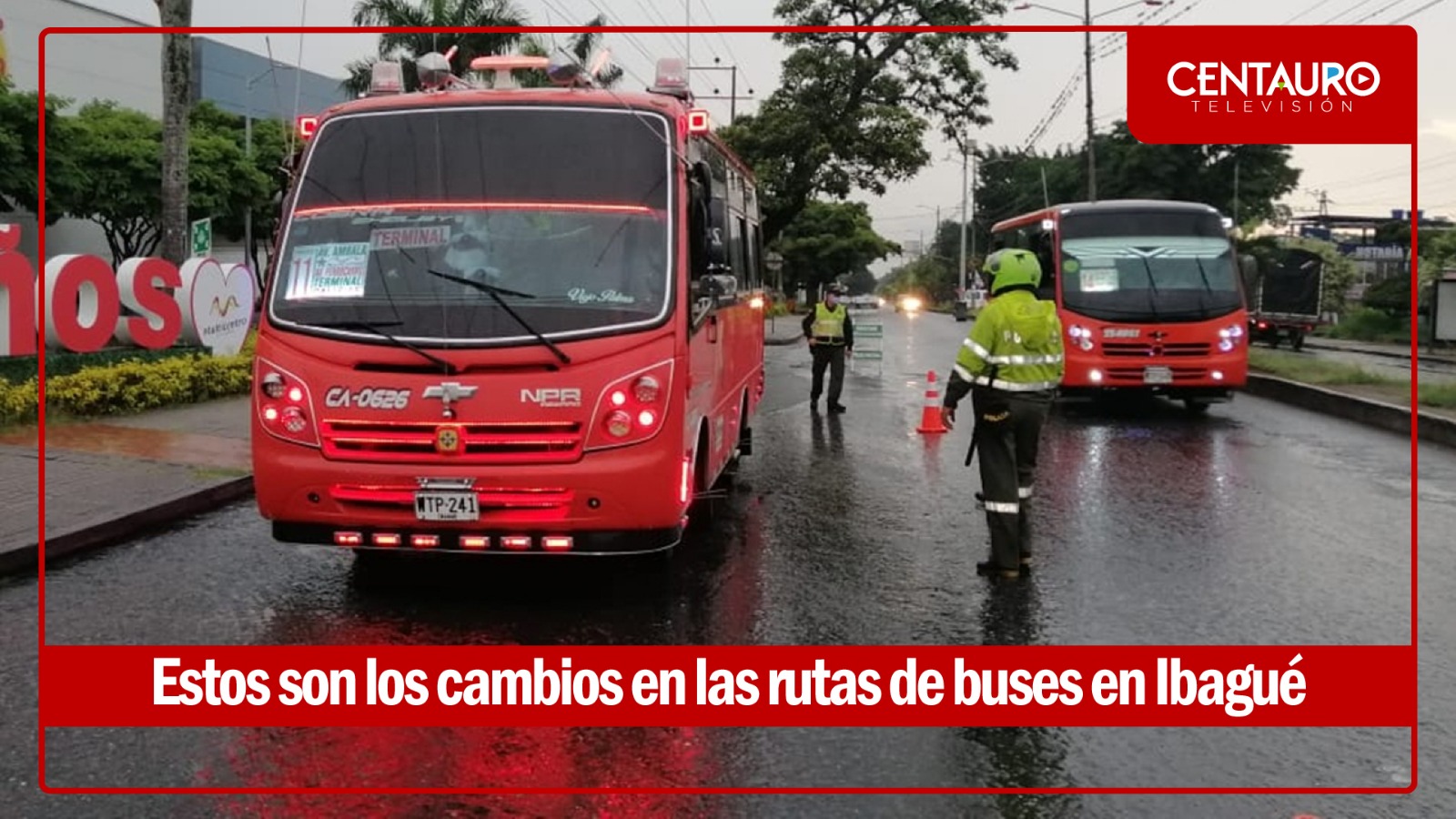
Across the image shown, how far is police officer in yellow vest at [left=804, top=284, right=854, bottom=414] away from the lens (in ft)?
50.0

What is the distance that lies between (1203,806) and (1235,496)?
6.32 metres

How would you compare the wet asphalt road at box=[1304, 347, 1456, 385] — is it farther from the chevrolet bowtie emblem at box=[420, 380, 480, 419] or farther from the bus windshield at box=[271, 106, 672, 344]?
the chevrolet bowtie emblem at box=[420, 380, 480, 419]

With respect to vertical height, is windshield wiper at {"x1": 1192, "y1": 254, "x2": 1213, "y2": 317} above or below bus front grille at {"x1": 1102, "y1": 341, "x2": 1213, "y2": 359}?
above

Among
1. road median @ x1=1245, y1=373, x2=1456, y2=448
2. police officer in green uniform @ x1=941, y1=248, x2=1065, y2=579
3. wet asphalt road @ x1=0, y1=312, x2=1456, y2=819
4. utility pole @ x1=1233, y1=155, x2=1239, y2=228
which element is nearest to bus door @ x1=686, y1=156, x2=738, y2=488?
wet asphalt road @ x1=0, y1=312, x2=1456, y2=819

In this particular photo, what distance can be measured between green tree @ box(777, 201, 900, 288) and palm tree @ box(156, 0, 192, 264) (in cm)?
5829

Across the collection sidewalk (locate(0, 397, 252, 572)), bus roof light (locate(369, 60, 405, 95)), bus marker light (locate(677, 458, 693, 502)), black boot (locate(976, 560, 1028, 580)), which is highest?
bus roof light (locate(369, 60, 405, 95))

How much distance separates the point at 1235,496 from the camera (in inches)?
387

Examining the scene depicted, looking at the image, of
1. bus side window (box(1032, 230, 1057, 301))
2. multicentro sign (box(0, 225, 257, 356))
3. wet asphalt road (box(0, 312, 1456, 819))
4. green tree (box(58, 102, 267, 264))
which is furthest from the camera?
green tree (box(58, 102, 267, 264))

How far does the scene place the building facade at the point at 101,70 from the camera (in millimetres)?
34125

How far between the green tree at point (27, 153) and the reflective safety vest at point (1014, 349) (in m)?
22.8

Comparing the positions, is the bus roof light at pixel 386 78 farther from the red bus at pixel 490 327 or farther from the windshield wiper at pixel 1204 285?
the windshield wiper at pixel 1204 285

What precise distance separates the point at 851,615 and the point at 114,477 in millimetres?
6194

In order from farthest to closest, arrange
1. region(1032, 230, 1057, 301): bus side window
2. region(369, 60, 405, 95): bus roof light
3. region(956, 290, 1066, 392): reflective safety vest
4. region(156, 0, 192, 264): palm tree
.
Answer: region(1032, 230, 1057, 301): bus side window < region(156, 0, 192, 264): palm tree < region(369, 60, 405, 95): bus roof light < region(956, 290, 1066, 392): reflective safety vest

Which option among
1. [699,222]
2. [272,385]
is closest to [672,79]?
[699,222]
